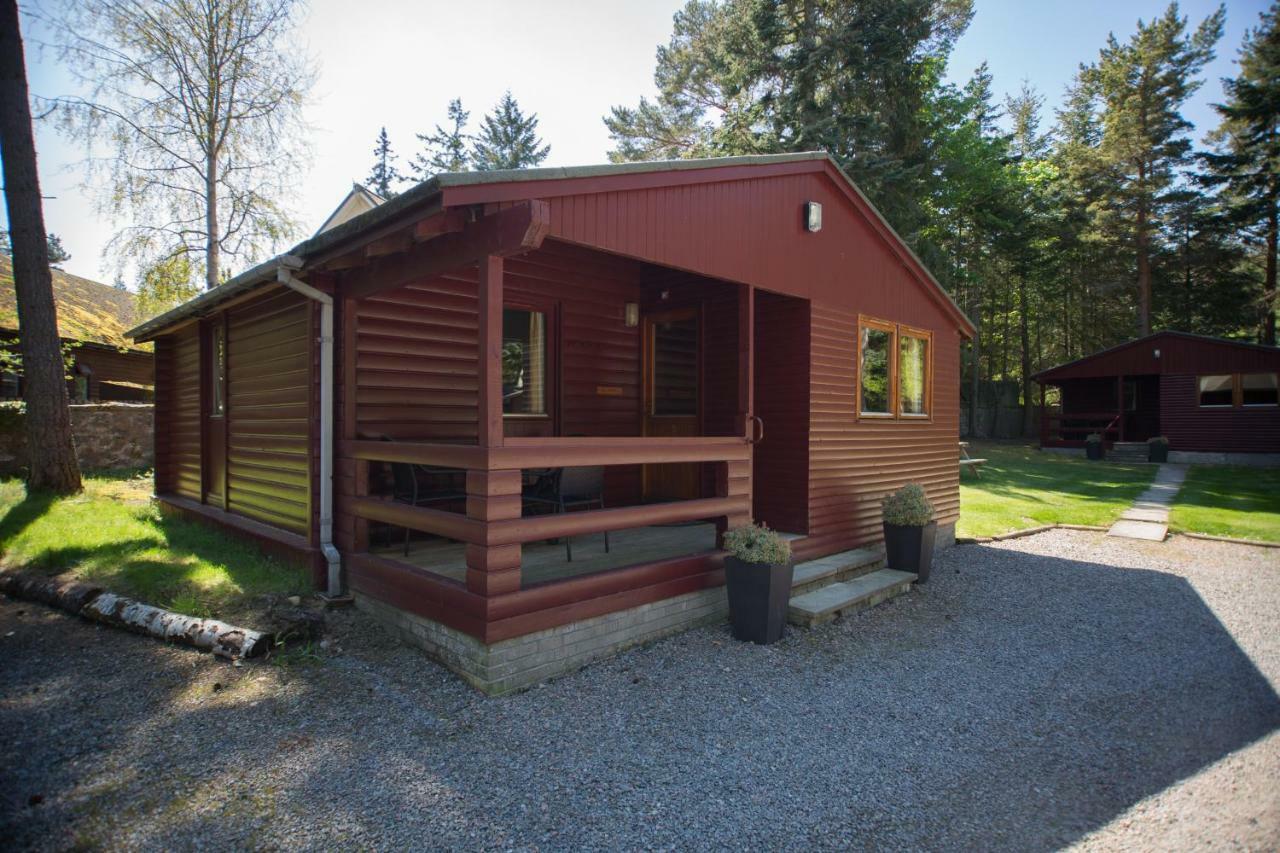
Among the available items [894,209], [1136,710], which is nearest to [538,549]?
[1136,710]

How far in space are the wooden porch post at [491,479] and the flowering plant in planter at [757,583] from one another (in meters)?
1.72

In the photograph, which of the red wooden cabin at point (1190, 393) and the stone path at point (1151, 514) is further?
the red wooden cabin at point (1190, 393)

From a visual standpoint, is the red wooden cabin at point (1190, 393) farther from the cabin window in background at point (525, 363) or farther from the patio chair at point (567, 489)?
the patio chair at point (567, 489)

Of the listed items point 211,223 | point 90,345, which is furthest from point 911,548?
point 90,345

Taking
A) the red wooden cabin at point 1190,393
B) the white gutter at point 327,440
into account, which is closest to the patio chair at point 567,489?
the white gutter at point 327,440

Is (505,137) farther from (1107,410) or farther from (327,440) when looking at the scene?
(327,440)

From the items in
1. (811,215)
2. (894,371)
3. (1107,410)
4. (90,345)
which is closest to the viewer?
(811,215)

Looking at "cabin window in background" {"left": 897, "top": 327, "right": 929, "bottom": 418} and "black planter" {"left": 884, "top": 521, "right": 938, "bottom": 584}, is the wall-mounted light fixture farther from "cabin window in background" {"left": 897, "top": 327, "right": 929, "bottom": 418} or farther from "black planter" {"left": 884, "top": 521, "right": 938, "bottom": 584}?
"black planter" {"left": 884, "top": 521, "right": 938, "bottom": 584}

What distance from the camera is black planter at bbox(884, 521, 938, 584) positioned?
658 cm

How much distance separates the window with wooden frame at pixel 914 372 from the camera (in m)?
7.73

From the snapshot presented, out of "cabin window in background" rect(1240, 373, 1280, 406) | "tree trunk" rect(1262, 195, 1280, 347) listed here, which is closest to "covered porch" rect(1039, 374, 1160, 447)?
"cabin window in background" rect(1240, 373, 1280, 406)

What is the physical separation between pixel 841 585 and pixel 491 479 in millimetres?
3717

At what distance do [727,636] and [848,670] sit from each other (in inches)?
34.7

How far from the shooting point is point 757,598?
183 inches
